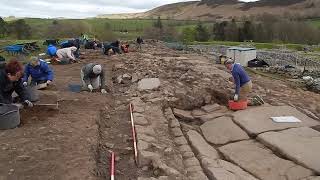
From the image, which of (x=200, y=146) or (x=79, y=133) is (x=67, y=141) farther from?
(x=200, y=146)

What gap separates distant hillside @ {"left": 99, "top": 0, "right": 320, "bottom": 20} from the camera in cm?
10312

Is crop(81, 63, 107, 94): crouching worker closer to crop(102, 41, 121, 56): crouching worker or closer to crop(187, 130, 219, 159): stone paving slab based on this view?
crop(187, 130, 219, 159): stone paving slab

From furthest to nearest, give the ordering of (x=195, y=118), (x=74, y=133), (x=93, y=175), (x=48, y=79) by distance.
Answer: (x=48, y=79), (x=195, y=118), (x=74, y=133), (x=93, y=175)

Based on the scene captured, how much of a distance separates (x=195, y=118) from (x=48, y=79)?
11.9 ft

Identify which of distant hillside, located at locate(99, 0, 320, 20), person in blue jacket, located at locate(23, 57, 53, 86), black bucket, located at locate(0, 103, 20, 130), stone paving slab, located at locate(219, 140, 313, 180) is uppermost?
distant hillside, located at locate(99, 0, 320, 20)

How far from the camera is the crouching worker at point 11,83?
23.3ft

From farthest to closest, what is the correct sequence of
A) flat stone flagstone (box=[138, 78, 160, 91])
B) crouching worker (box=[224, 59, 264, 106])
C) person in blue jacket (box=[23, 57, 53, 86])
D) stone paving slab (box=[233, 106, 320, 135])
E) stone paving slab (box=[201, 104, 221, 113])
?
flat stone flagstone (box=[138, 78, 160, 91])
stone paving slab (box=[201, 104, 221, 113])
person in blue jacket (box=[23, 57, 53, 86])
crouching worker (box=[224, 59, 264, 106])
stone paving slab (box=[233, 106, 320, 135])

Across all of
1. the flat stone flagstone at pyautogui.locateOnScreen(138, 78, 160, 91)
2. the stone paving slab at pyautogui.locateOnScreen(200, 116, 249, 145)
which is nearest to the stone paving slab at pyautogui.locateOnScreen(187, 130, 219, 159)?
the stone paving slab at pyautogui.locateOnScreen(200, 116, 249, 145)

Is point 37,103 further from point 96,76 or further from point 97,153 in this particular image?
point 97,153

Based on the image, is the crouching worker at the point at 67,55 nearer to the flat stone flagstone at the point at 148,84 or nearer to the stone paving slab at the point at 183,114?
the flat stone flagstone at the point at 148,84

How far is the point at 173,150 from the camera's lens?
6.92 meters

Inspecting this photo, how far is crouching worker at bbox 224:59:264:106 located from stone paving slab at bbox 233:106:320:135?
1.08 ft

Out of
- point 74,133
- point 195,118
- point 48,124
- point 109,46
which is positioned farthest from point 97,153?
point 109,46

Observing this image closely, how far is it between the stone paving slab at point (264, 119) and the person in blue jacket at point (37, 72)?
14.6 feet
